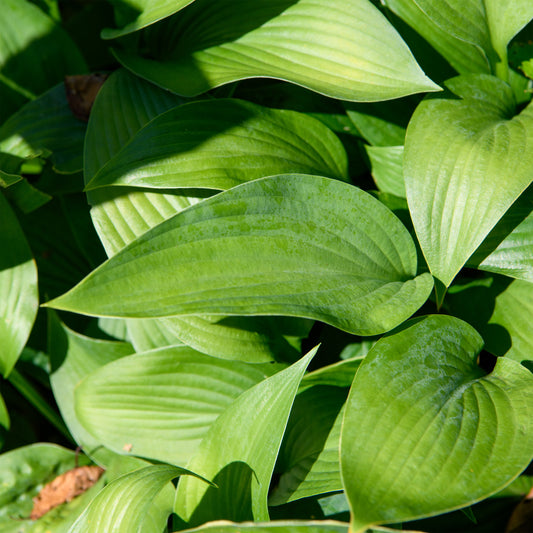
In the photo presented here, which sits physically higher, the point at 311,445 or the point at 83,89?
the point at 83,89

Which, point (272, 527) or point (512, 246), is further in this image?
point (512, 246)

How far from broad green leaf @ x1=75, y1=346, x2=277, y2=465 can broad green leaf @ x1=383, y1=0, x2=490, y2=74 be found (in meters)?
0.71

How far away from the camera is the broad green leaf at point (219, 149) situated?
3.03 feet

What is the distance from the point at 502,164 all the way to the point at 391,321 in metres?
0.30

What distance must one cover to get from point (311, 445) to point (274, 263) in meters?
0.34

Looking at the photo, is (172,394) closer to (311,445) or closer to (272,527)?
(311,445)

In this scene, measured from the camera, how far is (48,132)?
3.98ft

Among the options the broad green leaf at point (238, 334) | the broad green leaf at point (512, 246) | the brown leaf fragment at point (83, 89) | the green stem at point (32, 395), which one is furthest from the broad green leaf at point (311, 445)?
the brown leaf fragment at point (83, 89)

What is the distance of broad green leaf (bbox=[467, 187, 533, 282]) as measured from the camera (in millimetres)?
906

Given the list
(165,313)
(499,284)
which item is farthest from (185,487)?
(499,284)

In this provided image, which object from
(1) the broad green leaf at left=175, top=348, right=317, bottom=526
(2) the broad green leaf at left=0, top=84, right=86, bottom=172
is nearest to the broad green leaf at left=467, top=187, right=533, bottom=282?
(1) the broad green leaf at left=175, top=348, right=317, bottom=526

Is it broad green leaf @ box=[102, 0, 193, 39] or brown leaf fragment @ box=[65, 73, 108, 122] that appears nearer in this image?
broad green leaf @ box=[102, 0, 193, 39]

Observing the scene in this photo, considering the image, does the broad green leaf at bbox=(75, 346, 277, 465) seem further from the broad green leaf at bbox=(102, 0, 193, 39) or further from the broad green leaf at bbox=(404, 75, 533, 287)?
the broad green leaf at bbox=(102, 0, 193, 39)

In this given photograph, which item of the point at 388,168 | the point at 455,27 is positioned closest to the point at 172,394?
the point at 388,168
